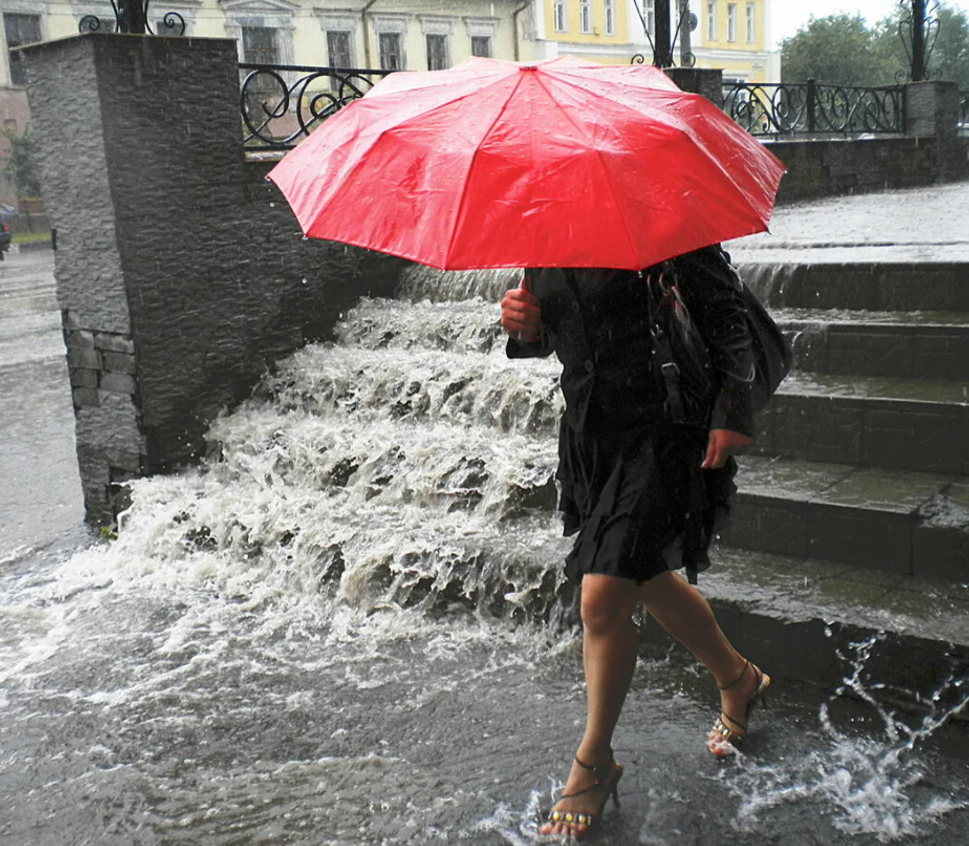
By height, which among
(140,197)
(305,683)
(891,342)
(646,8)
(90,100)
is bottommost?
(305,683)

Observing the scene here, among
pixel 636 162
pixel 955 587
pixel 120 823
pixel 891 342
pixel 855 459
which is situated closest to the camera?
pixel 636 162

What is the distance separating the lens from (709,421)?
300 centimetres

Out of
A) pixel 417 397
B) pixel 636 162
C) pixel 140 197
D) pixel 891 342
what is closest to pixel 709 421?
pixel 636 162

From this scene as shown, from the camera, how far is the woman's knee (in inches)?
121

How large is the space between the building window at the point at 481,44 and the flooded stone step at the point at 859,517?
1810 inches

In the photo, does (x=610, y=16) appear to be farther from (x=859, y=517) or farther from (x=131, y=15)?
(x=859, y=517)

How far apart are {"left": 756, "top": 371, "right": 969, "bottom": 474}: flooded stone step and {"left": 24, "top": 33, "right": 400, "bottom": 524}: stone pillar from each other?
370 centimetres

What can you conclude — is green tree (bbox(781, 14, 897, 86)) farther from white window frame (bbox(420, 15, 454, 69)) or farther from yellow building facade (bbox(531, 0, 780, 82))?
white window frame (bbox(420, 15, 454, 69))

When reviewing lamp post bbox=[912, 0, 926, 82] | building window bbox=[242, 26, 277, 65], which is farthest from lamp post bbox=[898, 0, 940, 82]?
building window bbox=[242, 26, 277, 65]

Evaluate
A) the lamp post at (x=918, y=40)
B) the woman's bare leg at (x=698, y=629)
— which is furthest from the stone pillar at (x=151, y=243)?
the lamp post at (x=918, y=40)

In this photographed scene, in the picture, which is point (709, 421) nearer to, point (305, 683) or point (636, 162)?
point (636, 162)

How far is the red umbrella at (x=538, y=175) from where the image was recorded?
259cm

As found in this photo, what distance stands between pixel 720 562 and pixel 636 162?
87.2 inches

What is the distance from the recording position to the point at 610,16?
52812mm
